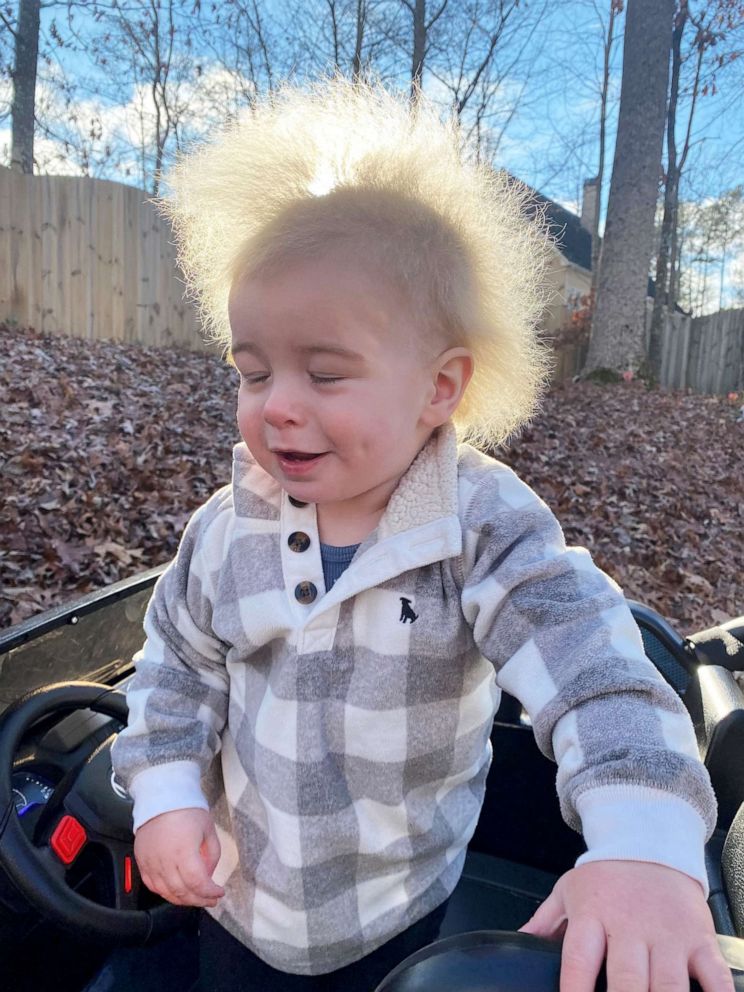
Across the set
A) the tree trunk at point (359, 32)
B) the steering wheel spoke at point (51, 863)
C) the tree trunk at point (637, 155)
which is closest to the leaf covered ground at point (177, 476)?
the tree trunk at point (637, 155)

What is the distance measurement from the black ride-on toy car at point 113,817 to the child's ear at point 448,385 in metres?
0.85

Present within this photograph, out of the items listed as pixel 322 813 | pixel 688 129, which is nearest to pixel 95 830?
pixel 322 813

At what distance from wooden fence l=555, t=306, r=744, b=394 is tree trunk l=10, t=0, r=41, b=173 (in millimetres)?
13038

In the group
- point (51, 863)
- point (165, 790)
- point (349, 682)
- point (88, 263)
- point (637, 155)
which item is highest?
point (637, 155)

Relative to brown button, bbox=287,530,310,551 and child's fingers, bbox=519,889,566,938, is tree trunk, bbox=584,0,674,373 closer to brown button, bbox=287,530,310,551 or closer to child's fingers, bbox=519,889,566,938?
brown button, bbox=287,530,310,551

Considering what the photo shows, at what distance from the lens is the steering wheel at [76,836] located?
1.21m

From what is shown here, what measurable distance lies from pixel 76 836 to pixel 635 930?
40.1 inches

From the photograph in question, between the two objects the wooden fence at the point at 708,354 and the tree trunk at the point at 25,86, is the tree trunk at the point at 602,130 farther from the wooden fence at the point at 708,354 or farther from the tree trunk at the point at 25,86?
the tree trunk at the point at 25,86

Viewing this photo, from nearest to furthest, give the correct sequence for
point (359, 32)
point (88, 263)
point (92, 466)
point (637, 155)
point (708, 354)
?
point (92, 466) < point (637, 155) < point (88, 263) < point (359, 32) < point (708, 354)

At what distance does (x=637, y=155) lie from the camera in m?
9.78

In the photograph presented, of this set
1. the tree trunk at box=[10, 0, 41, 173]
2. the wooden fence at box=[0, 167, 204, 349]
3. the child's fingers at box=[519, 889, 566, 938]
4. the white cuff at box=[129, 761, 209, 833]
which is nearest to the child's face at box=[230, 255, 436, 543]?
the white cuff at box=[129, 761, 209, 833]

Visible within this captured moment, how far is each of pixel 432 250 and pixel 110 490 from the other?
411 cm

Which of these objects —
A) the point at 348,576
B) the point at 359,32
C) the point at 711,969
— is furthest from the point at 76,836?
the point at 359,32

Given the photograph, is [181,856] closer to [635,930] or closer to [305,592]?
[305,592]
